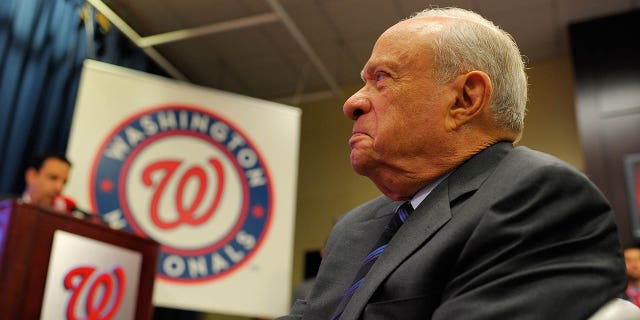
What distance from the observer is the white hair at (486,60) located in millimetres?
974

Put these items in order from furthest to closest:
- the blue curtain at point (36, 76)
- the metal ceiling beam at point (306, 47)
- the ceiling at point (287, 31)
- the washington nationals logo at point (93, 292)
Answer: the ceiling at point (287, 31), the metal ceiling beam at point (306, 47), the blue curtain at point (36, 76), the washington nationals logo at point (93, 292)

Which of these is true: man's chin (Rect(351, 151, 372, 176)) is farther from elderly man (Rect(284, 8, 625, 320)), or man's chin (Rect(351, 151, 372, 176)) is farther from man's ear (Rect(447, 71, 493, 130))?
man's ear (Rect(447, 71, 493, 130))

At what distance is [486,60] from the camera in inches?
38.4

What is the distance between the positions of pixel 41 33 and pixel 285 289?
7.84 ft

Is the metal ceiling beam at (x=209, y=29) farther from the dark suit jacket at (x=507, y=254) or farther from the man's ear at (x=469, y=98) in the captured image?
the dark suit jacket at (x=507, y=254)

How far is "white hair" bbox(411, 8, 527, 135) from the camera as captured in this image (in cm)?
97

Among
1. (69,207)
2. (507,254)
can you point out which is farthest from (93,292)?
(507,254)

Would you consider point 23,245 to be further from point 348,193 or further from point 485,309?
point 348,193

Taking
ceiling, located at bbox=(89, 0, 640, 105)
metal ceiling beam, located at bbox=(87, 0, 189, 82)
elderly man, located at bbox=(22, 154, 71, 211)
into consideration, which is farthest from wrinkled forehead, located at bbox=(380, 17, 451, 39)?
metal ceiling beam, located at bbox=(87, 0, 189, 82)

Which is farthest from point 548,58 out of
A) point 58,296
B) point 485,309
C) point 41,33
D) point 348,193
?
point 485,309

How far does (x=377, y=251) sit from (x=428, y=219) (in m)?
0.10

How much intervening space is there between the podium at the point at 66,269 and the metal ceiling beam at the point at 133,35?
2.36 metres

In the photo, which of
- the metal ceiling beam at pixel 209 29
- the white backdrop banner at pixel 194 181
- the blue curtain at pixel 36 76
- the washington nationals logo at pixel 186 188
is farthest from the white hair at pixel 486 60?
the blue curtain at pixel 36 76

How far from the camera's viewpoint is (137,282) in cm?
233
